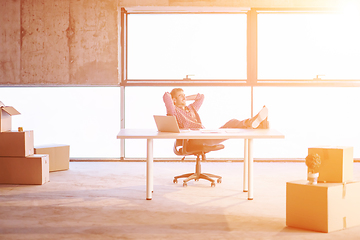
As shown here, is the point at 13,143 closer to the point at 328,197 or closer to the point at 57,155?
the point at 57,155

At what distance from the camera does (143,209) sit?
3248 millimetres

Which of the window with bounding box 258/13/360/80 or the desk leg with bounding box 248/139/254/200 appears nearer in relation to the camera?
the desk leg with bounding box 248/139/254/200

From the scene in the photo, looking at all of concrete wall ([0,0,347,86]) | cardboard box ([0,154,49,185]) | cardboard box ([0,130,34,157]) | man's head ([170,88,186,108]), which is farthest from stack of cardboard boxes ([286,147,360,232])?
concrete wall ([0,0,347,86])

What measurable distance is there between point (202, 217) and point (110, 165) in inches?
117

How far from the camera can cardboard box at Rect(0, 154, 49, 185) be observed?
4312 mm

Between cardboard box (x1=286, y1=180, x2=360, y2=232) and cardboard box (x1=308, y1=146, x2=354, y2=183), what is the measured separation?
7 centimetres

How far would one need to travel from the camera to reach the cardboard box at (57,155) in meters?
5.11

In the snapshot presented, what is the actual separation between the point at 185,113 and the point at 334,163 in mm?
2044

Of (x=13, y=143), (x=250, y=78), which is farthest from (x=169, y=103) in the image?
(x=250, y=78)

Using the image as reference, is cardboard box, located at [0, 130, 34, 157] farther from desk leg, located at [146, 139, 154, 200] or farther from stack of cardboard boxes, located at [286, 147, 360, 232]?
stack of cardboard boxes, located at [286, 147, 360, 232]

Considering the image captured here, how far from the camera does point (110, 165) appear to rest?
574 centimetres

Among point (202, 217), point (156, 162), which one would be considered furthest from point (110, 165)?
point (202, 217)

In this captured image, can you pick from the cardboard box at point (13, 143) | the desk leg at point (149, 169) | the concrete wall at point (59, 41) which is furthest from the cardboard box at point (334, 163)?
the concrete wall at point (59, 41)

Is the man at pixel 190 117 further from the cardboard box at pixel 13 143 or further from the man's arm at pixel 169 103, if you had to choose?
the cardboard box at pixel 13 143
